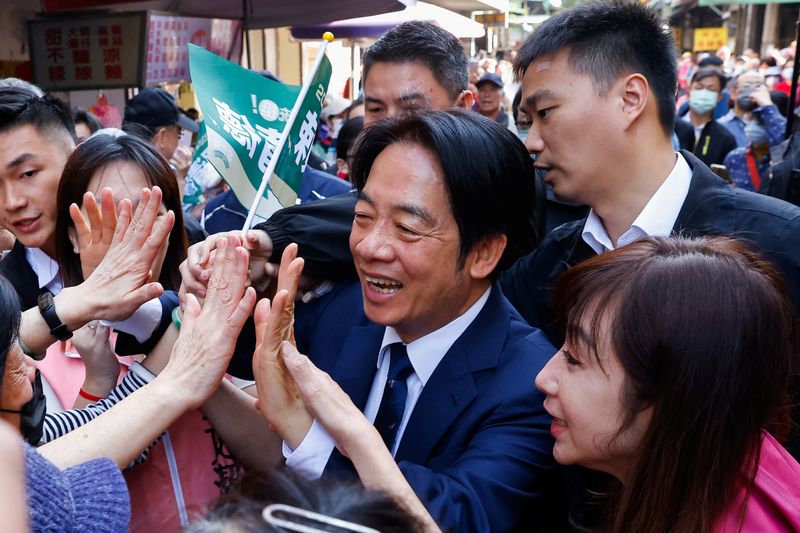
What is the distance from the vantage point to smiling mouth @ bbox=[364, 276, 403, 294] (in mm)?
1758

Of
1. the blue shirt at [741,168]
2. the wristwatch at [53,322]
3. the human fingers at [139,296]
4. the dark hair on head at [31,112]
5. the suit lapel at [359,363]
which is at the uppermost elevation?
the dark hair on head at [31,112]

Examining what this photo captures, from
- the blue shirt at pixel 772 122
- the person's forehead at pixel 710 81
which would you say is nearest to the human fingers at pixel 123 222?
the blue shirt at pixel 772 122

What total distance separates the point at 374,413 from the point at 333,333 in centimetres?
32

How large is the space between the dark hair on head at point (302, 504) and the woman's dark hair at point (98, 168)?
1558 mm

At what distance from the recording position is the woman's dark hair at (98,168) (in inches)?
91.4

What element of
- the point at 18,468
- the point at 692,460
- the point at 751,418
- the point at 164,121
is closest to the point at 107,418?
the point at 18,468

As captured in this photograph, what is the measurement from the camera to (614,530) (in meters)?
1.42

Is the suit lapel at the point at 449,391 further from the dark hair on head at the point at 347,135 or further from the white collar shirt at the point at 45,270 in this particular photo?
the dark hair on head at the point at 347,135

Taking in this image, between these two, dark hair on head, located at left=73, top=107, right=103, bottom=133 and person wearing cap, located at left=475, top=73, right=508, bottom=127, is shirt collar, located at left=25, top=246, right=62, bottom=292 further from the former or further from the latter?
person wearing cap, located at left=475, top=73, right=508, bottom=127

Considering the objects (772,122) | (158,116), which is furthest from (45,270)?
(772,122)

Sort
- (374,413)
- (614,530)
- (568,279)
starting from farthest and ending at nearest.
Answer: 1. (374,413)
2. (568,279)
3. (614,530)

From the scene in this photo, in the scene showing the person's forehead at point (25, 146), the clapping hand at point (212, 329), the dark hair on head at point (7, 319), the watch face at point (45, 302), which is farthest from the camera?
the person's forehead at point (25, 146)

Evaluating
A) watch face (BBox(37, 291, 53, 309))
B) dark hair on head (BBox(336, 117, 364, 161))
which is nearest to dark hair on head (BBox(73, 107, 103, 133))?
dark hair on head (BBox(336, 117, 364, 161))

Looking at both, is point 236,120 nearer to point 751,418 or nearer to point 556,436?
point 556,436
